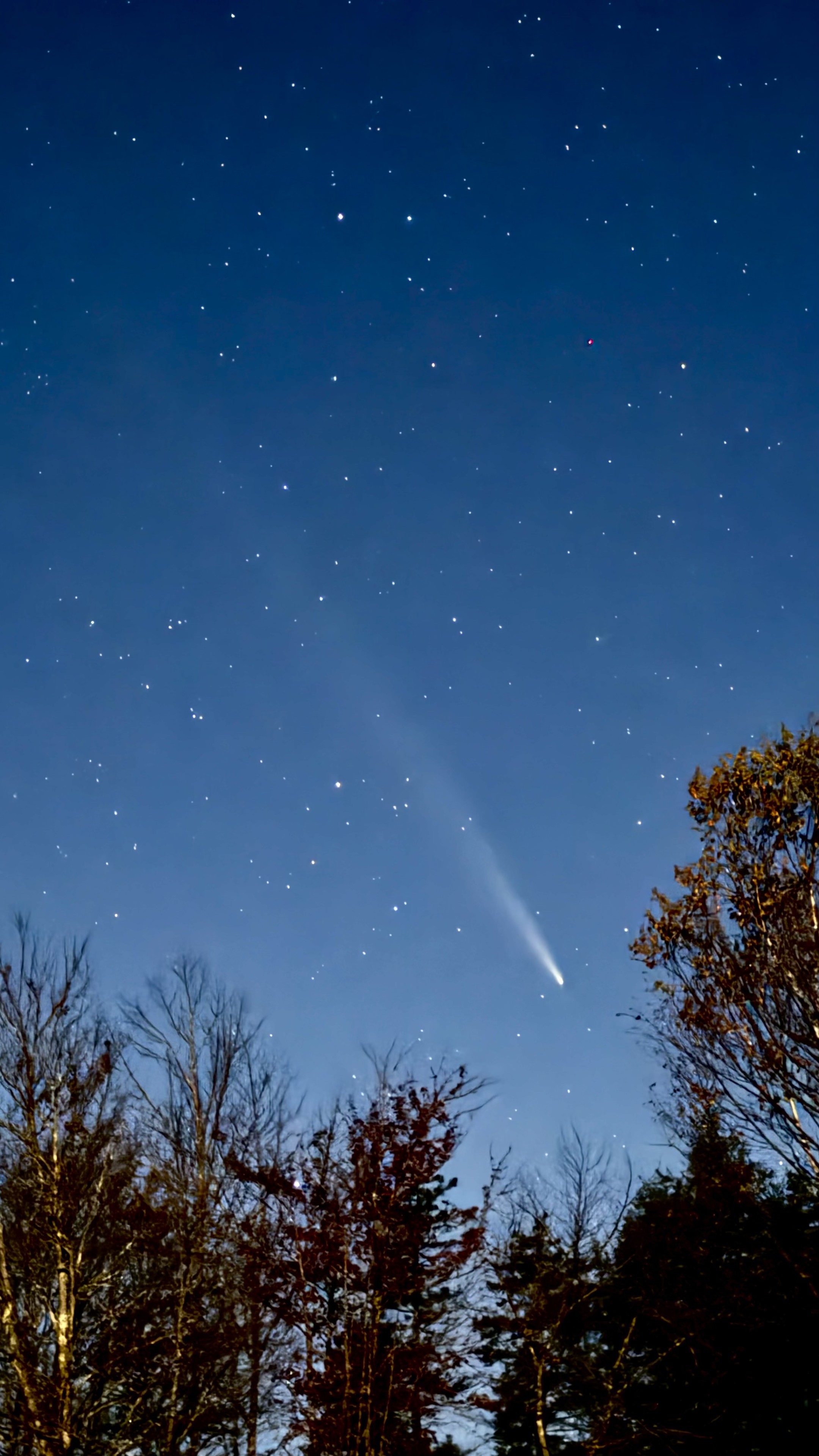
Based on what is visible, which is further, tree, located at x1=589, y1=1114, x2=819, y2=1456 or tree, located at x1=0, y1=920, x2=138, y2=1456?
tree, located at x1=589, y1=1114, x2=819, y2=1456

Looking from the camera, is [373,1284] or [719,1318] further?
[719,1318]

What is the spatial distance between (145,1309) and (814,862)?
1373 centimetres

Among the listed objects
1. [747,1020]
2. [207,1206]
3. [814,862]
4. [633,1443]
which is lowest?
[633,1443]

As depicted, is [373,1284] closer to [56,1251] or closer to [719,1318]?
[56,1251]

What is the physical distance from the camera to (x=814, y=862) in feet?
33.4

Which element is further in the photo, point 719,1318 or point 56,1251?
point 719,1318

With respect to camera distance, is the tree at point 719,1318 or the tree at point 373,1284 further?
the tree at point 719,1318

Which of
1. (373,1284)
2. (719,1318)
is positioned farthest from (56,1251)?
(719,1318)

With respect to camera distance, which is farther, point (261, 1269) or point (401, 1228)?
point (261, 1269)

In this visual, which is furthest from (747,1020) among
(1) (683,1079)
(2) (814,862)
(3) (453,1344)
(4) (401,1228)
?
(3) (453,1344)

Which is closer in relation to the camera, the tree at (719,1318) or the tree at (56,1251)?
the tree at (56,1251)

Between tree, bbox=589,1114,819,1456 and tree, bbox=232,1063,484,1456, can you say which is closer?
tree, bbox=232,1063,484,1456

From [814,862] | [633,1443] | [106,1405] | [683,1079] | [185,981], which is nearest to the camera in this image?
[106,1405]

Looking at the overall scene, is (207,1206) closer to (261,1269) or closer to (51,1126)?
(261,1269)
